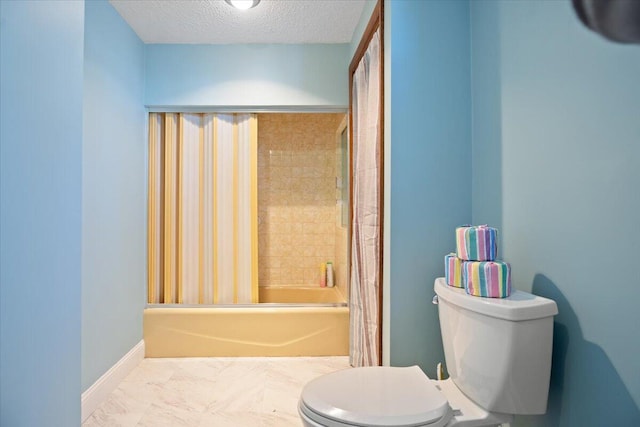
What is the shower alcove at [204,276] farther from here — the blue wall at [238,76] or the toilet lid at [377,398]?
Answer: the toilet lid at [377,398]

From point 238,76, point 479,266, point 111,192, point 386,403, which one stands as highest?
point 238,76

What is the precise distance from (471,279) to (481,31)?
3.64 ft

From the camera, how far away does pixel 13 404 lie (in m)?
1.05

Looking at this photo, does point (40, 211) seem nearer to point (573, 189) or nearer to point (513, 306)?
point (513, 306)

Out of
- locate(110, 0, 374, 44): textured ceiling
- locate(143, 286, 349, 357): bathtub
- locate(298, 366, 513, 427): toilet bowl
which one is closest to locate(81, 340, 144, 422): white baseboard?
locate(143, 286, 349, 357): bathtub

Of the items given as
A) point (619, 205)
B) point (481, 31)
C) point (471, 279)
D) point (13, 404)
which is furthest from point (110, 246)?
point (619, 205)

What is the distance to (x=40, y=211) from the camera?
1136 millimetres

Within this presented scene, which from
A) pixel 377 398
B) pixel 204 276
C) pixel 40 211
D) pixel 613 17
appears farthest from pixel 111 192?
pixel 613 17

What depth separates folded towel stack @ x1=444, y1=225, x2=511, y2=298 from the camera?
50.8 inches

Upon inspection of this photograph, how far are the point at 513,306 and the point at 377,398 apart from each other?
512 millimetres

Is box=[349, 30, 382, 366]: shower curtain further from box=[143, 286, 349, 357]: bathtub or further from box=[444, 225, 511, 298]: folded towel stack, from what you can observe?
box=[444, 225, 511, 298]: folded towel stack

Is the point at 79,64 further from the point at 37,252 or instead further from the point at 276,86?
the point at 276,86

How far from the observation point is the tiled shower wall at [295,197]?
386 centimetres

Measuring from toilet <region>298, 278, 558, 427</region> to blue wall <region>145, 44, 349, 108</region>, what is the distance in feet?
6.31
